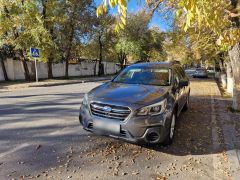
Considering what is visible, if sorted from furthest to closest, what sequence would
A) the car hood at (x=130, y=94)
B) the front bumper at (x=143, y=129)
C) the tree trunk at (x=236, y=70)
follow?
1. the tree trunk at (x=236, y=70)
2. the car hood at (x=130, y=94)
3. the front bumper at (x=143, y=129)

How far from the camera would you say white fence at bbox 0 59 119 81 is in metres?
25.7

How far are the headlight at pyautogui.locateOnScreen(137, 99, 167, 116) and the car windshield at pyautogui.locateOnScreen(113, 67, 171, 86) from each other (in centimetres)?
123

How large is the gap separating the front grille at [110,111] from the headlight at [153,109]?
230 mm

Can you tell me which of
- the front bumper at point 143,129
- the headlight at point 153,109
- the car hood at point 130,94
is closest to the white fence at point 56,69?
the car hood at point 130,94

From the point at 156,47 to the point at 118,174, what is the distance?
45111mm

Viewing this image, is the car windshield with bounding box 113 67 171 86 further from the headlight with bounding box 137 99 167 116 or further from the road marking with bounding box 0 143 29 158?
the road marking with bounding box 0 143 29 158

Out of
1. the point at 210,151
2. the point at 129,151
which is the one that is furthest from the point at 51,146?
the point at 210,151

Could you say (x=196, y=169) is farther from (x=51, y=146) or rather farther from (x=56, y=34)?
(x=56, y=34)

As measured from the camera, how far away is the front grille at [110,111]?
4.83 m

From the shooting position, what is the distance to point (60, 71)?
34.0 meters

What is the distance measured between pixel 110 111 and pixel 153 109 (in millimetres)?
776

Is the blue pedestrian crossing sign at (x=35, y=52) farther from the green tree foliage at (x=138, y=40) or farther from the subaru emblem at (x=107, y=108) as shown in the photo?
the green tree foliage at (x=138, y=40)

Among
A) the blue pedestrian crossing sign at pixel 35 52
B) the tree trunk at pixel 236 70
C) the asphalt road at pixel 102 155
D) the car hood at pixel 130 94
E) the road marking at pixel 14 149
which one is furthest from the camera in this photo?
the blue pedestrian crossing sign at pixel 35 52

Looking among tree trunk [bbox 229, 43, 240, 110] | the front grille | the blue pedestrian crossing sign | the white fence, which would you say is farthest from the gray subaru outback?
the white fence
